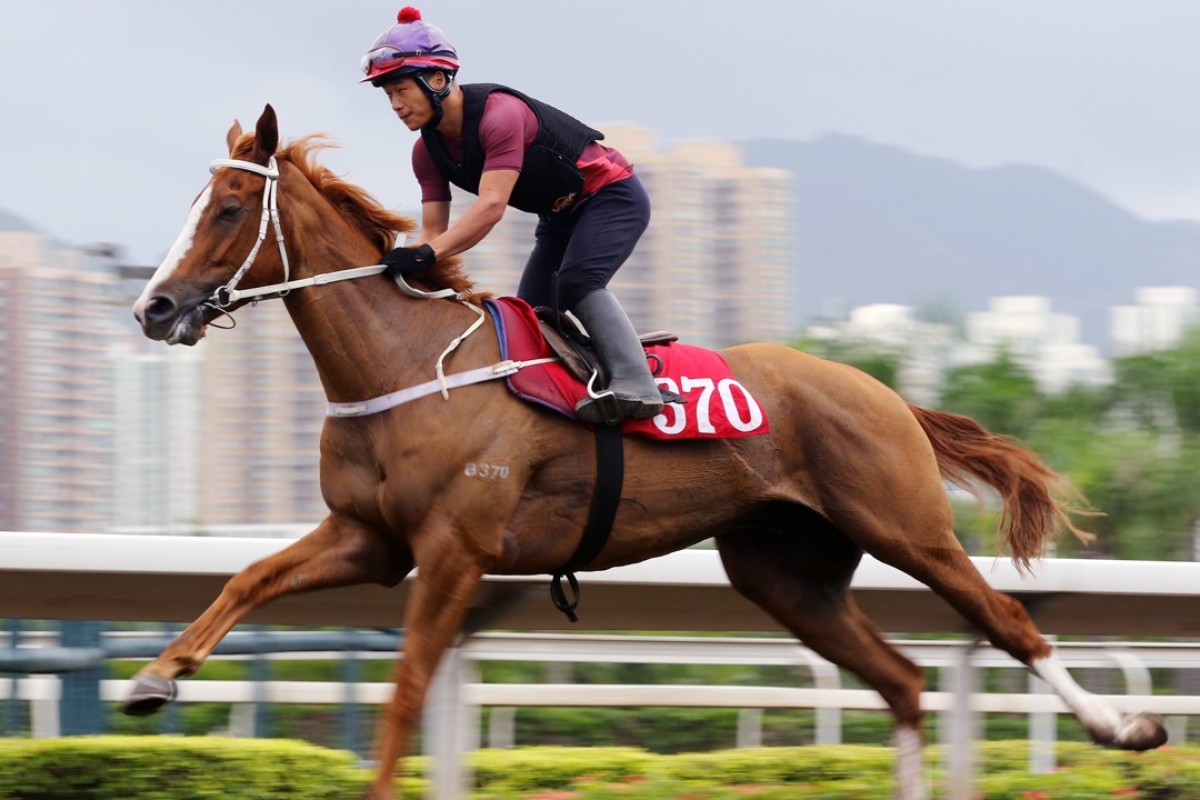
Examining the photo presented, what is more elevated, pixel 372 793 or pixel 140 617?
pixel 140 617

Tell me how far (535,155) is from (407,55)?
46 cm

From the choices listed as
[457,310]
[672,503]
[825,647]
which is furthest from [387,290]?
[825,647]

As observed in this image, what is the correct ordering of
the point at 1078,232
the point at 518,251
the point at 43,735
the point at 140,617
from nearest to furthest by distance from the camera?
the point at 140,617
the point at 43,735
the point at 518,251
the point at 1078,232

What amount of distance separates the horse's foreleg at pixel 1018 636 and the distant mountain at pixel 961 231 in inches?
405

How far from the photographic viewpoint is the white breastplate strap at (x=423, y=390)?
4.42 metres

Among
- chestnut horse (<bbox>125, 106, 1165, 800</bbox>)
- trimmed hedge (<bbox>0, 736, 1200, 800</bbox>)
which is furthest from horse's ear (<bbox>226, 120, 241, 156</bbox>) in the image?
trimmed hedge (<bbox>0, 736, 1200, 800</bbox>)

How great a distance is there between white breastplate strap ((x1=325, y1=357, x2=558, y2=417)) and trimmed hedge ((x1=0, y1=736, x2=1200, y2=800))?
3.93ft

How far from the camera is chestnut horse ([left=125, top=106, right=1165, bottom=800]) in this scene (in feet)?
14.2

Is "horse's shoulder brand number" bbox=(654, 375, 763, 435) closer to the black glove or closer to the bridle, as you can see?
the black glove

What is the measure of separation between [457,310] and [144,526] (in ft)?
22.8

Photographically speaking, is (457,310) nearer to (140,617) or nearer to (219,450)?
(140,617)

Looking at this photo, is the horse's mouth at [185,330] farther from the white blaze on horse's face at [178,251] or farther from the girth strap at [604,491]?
the girth strap at [604,491]

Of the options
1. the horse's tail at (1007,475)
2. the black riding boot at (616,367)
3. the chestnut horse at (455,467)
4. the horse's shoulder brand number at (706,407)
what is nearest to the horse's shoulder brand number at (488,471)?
the chestnut horse at (455,467)

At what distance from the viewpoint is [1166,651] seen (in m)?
6.68
